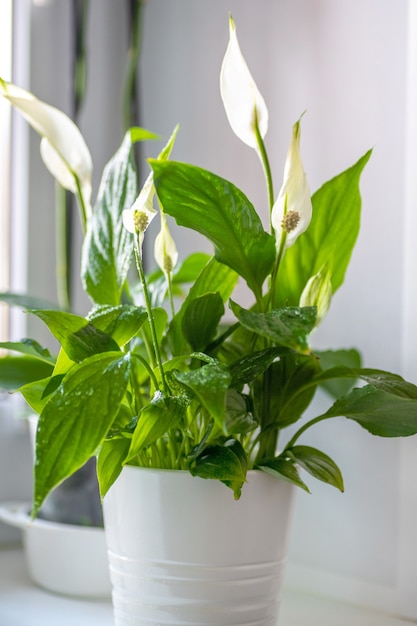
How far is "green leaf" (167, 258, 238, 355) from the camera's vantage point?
0.63 meters

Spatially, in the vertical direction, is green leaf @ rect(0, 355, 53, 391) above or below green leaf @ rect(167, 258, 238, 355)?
below

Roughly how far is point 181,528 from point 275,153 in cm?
48

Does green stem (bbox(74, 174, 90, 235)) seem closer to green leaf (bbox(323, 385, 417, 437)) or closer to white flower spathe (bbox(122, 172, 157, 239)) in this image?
white flower spathe (bbox(122, 172, 157, 239))

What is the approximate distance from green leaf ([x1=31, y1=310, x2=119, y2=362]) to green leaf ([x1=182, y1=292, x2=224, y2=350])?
0.07 metres

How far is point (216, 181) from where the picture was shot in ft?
1.85

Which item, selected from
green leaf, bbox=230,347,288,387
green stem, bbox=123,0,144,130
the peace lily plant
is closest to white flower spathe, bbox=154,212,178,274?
the peace lily plant

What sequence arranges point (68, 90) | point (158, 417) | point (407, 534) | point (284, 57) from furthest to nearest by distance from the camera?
point (68, 90) → point (284, 57) → point (407, 534) → point (158, 417)

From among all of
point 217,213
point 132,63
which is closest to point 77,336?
point 217,213

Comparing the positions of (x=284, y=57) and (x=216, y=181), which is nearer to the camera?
(x=216, y=181)

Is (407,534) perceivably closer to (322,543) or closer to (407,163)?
(322,543)

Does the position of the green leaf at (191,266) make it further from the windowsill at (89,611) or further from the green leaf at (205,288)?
the windowsill at (89,611)

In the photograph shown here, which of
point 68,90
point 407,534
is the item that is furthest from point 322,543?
point 68,90

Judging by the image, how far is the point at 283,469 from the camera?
578mm

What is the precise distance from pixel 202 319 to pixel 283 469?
0.13 metres
